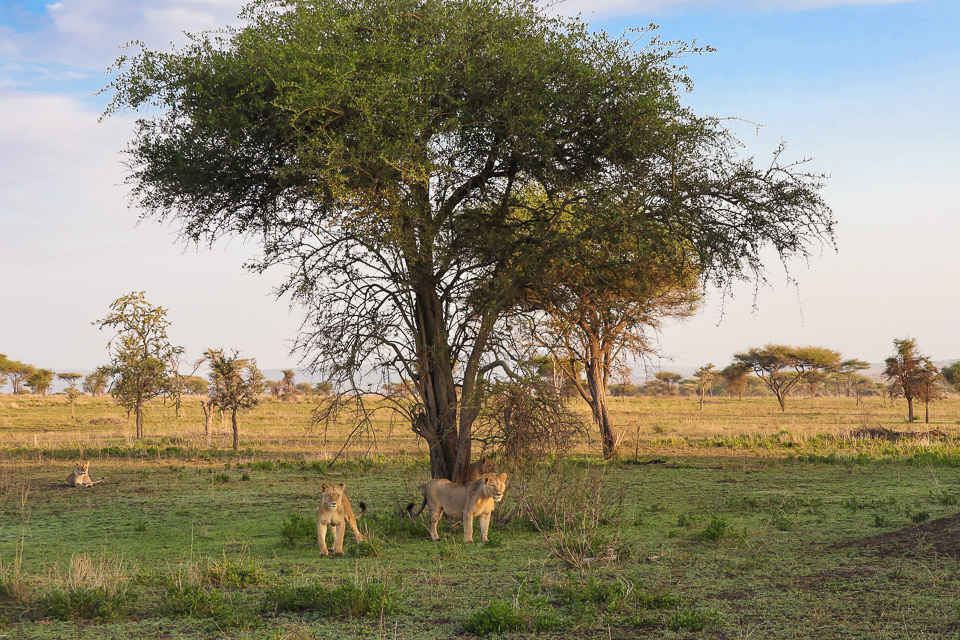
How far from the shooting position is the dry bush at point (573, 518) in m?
9.63

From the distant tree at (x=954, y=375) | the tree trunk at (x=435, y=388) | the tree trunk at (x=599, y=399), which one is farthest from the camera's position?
the distant tree at (x=954, y=375)

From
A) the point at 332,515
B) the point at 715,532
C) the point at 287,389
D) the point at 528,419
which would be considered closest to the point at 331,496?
the point at 332,515

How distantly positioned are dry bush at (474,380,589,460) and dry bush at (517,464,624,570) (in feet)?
1.34

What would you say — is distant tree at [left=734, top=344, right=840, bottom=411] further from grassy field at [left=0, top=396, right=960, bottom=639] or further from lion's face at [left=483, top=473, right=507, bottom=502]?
lion's face at [left=483, top=473, right=507, bottom=502]

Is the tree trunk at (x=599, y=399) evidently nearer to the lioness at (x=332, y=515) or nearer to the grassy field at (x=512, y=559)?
the grassy field at (x=512, y=559)

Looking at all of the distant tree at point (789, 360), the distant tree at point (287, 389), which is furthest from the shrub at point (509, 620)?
the distant tree at point (287, 389)

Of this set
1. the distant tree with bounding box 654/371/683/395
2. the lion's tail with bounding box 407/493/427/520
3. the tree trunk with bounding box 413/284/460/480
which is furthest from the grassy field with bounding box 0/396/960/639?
the distant tree with bounding box 654/371/683/395

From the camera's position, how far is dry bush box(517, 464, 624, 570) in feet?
31.6

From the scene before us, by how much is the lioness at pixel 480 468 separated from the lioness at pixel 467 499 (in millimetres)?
961

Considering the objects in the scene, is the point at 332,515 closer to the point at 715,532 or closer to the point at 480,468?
the point at 480,468

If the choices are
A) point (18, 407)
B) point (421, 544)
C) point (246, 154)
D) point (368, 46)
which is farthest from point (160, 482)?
point (18, 407)

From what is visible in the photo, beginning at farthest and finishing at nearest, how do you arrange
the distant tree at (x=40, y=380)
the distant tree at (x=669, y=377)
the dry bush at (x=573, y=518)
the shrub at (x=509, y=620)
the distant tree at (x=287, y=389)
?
the distant tree at (x=669, y=377), the distant tree at (x=287, y=389), the distant tree at (x=40, y=380), the dry bush at (x=573, y=518), the shrub at (x=509, y=620)

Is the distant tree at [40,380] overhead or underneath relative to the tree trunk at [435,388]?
overhead

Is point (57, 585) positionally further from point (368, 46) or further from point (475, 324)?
point (368, 46)
